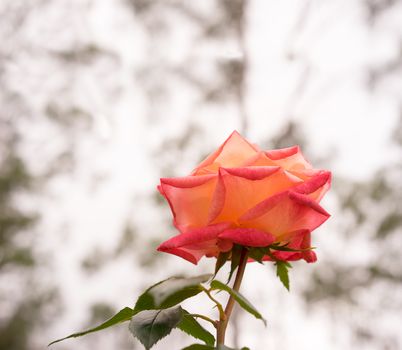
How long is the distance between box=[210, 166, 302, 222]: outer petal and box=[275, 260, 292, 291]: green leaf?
3 centimetres

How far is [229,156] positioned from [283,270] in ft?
0.17

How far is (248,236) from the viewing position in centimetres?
22

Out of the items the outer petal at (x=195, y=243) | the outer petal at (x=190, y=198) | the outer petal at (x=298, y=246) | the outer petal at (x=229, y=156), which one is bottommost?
the outer petal at (x=298, y=246)

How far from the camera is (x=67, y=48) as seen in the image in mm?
4797

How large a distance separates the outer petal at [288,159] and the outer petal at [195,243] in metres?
0.04

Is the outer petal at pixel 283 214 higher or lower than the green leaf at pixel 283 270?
higher

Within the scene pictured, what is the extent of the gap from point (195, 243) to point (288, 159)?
0.05m

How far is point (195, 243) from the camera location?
229mm

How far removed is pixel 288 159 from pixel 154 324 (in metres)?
0.09

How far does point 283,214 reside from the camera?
225 mm

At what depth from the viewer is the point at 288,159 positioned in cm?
25

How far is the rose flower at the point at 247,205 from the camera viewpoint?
222mm

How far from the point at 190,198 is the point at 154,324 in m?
0.05

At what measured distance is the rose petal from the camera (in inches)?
8.6
